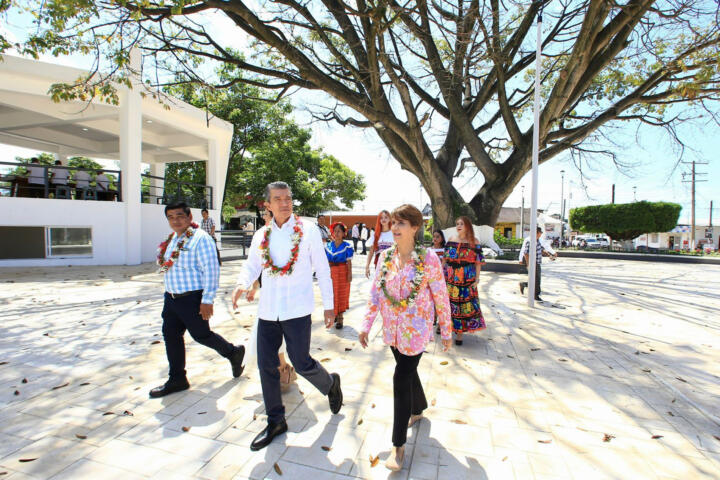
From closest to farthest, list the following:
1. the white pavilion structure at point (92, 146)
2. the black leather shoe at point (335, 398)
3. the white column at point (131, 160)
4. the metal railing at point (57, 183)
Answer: the black leather shoe at point (335, 398) < the white pavilion structure at point (92, 146) < the metal railing at point (57, 183) < the white column at point (131, 160)

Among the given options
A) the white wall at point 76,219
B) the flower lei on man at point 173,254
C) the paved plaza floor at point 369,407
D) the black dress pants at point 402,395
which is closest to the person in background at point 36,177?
the white wall at point 76,219

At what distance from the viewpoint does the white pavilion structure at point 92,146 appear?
11.0m

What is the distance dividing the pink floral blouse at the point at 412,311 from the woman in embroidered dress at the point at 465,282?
242cm

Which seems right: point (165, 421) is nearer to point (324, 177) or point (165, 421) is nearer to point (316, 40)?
point (316, 40)

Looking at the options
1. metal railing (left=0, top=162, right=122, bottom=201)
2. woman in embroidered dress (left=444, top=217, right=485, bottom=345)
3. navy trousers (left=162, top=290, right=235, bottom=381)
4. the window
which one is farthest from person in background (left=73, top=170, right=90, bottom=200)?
woman in embroidered dress (left=444, top=217, right=485, bottom=345)

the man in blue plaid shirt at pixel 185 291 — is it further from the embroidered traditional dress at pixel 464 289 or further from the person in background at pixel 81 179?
the person in background at pixel 81 179

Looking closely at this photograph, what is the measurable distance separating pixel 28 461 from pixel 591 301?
9.25 meters

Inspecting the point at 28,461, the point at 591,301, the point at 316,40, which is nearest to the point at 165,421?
the point at 28,461

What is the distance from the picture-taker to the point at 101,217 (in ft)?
39.0

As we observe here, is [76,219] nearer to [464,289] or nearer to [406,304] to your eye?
[464,289]

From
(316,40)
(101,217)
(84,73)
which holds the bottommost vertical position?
(101,217)

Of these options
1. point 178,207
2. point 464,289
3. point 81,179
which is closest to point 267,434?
point 178,207

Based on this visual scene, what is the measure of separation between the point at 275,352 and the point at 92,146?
2049cm

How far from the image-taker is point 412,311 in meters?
2.59
